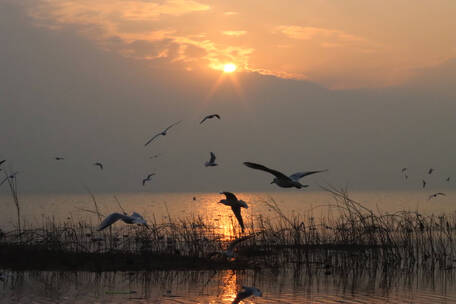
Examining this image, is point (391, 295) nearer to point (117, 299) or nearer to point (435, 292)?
point (435, 292)

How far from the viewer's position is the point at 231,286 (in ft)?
45.3

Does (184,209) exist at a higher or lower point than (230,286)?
higher

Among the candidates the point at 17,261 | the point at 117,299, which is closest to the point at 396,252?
the point at 117,299

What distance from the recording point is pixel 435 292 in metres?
13.5

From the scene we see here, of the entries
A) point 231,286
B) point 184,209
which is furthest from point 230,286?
point 184,209

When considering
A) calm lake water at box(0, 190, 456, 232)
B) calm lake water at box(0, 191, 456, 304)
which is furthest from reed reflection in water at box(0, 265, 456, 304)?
calm lake water at box(0, 190, 456, 232)

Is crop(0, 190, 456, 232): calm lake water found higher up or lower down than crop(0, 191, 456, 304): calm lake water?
higher up

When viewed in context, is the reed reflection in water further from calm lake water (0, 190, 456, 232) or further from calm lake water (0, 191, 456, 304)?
calm lake water (0, 190, 456, 232)

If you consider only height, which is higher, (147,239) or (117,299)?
(147,239)

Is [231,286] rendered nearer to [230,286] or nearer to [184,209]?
[230,286]

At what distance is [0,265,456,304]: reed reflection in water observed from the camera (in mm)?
12273

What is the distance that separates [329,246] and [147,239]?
5605 millimetres

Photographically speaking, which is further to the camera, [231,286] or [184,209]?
[184,209]

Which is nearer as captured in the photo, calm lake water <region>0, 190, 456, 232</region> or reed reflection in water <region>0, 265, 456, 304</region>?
reed reflection in water <region>0, 265, 456, 304</region>
